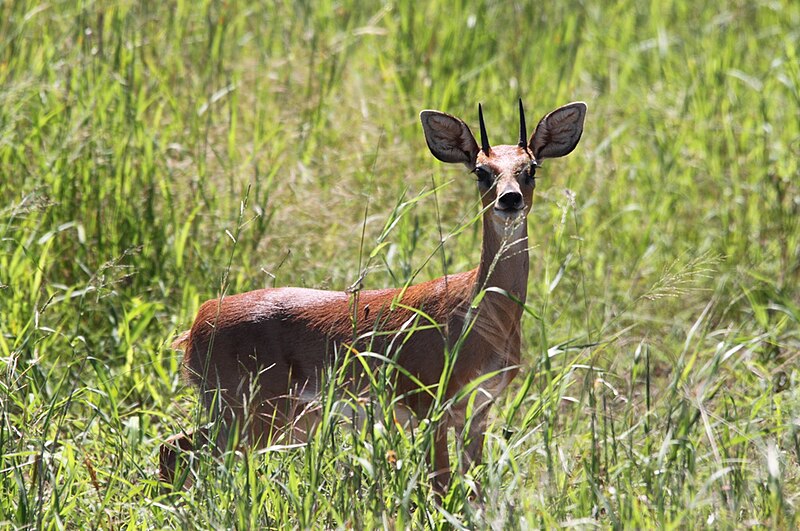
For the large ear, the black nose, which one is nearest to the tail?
the black nose

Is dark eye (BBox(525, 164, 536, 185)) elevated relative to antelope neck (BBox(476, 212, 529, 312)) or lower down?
elevated

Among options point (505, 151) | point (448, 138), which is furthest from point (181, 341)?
point (505, 151)

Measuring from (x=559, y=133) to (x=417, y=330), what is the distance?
0.86 metres

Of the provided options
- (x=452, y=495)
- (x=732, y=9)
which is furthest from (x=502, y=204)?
(x=732, y=9)

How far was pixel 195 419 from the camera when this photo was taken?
3732 mm

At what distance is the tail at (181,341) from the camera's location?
14.5ft

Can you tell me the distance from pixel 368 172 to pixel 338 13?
5.66 ft

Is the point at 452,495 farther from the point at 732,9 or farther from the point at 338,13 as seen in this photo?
the point at 732,9

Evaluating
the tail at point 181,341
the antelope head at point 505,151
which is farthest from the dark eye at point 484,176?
the tail at point 181,341

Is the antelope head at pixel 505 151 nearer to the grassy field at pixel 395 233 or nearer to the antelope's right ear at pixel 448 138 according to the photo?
the antelope's right ear at pixel 448 138

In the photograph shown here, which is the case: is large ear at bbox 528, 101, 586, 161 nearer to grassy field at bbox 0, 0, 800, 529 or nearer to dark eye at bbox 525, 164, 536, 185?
dark eye at bbox 525, 164, 536, 185

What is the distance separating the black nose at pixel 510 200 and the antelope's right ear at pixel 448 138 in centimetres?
44

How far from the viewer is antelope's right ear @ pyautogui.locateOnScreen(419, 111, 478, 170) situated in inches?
169

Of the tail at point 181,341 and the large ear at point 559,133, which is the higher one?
the large ear at point 559,133
